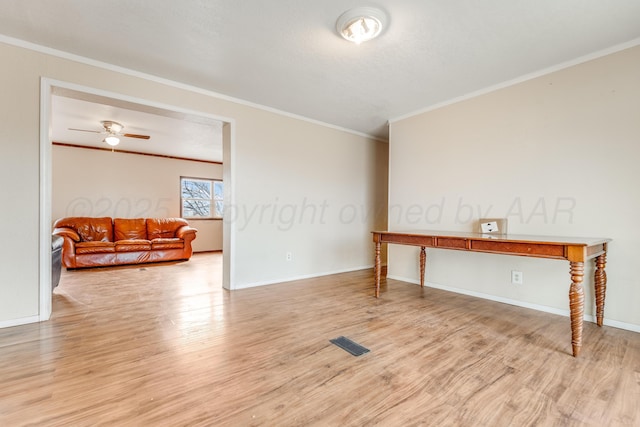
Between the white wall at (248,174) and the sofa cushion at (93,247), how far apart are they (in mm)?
2856

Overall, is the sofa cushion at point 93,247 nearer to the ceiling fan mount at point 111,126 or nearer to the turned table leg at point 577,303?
the ceiling fan mount at point 111,126

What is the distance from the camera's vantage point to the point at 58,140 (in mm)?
5660

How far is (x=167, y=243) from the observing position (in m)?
5.58

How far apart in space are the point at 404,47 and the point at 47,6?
2.65 metres

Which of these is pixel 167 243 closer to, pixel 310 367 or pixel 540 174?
pixel 310 367

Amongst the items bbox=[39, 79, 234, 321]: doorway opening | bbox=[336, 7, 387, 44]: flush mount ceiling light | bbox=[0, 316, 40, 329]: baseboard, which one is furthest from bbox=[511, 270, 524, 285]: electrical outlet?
bbox=[0, 316, 40, 329]: baseboard

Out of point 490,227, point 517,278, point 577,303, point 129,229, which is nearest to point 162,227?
point 129,229

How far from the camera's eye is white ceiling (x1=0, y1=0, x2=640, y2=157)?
1.94 meters

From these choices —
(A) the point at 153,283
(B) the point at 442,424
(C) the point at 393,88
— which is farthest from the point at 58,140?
(B) the point at 442,424

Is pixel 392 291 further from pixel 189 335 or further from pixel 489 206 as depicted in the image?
pixel 189 335

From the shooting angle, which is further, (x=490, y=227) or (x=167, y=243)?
(x=167, y=243)

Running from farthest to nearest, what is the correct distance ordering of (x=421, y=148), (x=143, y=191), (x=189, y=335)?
(x=143, y=191) < (x=421, y=148) < (x=189, y=335)

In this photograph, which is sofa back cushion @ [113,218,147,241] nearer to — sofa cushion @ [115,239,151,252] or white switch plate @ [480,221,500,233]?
sofa cushion @ [115,239,151,252]

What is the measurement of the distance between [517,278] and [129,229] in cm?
668
